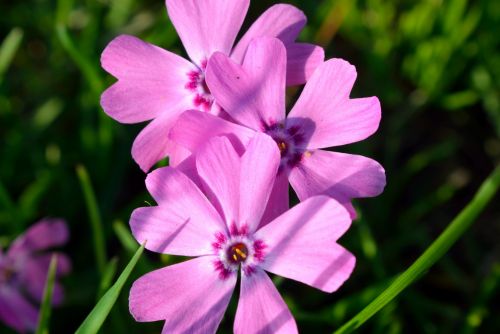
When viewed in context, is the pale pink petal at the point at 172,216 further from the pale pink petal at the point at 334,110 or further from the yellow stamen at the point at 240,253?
the pale pink petal at the point at 334,110

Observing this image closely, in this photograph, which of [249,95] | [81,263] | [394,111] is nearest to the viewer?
[249,95]

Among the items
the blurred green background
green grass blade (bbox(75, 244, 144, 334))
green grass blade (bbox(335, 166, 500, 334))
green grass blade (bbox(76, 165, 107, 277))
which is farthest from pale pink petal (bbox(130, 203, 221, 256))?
the blurred green background

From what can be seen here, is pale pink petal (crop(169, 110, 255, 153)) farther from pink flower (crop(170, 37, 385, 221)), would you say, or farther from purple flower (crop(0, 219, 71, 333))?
purple flower (crop(0, 219, 71, 333))

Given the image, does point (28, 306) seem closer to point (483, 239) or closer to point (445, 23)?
point (483, 239)

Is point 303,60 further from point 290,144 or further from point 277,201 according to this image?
point 277,201

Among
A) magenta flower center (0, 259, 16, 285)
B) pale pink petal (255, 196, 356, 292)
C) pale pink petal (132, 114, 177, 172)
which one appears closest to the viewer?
pale pink petal (255, 196, 356, 292)

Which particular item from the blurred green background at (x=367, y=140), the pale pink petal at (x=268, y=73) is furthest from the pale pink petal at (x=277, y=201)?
the blurred green background at (x=367, y=140)

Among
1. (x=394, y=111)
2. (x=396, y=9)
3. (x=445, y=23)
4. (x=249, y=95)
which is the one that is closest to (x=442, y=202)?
(x=394, y=111)
